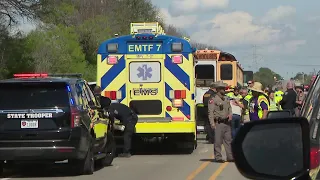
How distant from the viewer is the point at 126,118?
14.8 meters

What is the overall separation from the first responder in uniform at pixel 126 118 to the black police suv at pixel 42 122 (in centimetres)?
334

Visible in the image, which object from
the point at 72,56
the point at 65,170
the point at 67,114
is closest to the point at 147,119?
the point at 65,170

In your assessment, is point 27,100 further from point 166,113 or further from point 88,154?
point 166,113

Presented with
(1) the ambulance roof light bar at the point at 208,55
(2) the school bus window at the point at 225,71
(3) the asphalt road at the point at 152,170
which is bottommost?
(3) the asphalt road at the point at 152,170

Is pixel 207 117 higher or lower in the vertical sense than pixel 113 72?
lower

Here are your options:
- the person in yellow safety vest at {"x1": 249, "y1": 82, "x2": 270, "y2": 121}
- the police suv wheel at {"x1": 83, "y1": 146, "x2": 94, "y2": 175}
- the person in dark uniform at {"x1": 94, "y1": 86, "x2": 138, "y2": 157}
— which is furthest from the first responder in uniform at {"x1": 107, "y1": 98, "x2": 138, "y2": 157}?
the person in yellow safety vest at {"x1": 249, "y1": 82, "x2": 270, "y2": 121}

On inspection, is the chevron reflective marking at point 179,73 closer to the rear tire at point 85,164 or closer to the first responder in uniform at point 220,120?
the first responder in uniform at point 220,120

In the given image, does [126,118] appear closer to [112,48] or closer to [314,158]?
[112,48]

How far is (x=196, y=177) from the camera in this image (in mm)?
11430

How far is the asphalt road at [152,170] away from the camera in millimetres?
11484

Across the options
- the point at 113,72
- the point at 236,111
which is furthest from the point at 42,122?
the point at 236,111

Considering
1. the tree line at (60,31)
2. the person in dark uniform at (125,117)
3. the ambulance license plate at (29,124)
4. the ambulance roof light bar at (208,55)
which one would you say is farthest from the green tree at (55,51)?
the ambulance license plate at (29,124)

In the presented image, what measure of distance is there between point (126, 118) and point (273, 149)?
476 inches

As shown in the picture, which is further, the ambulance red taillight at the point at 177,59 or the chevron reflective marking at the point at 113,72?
the chevron reflective marking at the point at 113,72
